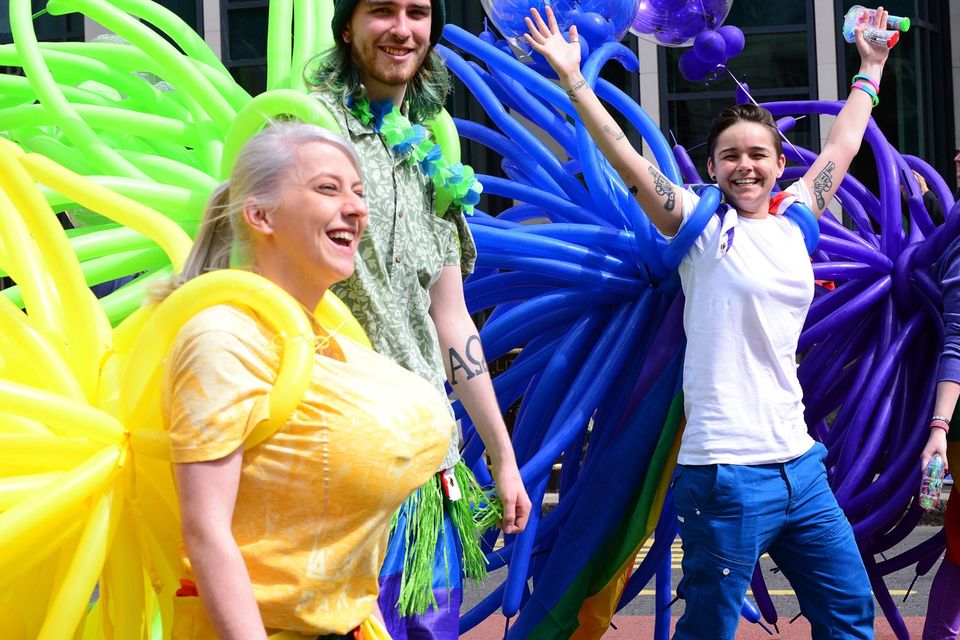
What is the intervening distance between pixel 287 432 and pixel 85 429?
377mm

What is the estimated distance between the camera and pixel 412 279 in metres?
2.68

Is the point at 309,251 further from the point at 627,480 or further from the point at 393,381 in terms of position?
the point at 627,480

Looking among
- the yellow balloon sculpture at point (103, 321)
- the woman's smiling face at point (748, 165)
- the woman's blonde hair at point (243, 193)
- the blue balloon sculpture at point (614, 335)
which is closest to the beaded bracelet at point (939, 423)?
the blue balloon sculpture at point (614, 335)

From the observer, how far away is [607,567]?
3.59 meters

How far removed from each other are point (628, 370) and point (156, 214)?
4.93 ft

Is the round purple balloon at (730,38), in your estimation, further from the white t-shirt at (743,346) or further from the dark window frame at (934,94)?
the dark window frame at (934,94)

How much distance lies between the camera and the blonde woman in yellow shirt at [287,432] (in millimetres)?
1801

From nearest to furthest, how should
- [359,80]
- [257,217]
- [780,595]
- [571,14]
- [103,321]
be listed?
[257,217]
[103,321]
[359,80]
[571,14]
[780,595]

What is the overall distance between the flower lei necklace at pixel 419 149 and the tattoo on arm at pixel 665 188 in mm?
552

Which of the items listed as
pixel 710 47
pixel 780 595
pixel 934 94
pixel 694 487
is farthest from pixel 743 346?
pixel 934 94

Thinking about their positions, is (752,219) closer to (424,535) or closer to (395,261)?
(395,261)

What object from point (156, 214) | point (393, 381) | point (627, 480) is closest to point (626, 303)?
point (627, 480)

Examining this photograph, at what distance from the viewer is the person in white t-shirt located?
310cm

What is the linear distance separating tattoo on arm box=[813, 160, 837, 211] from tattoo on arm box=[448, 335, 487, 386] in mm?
1166
